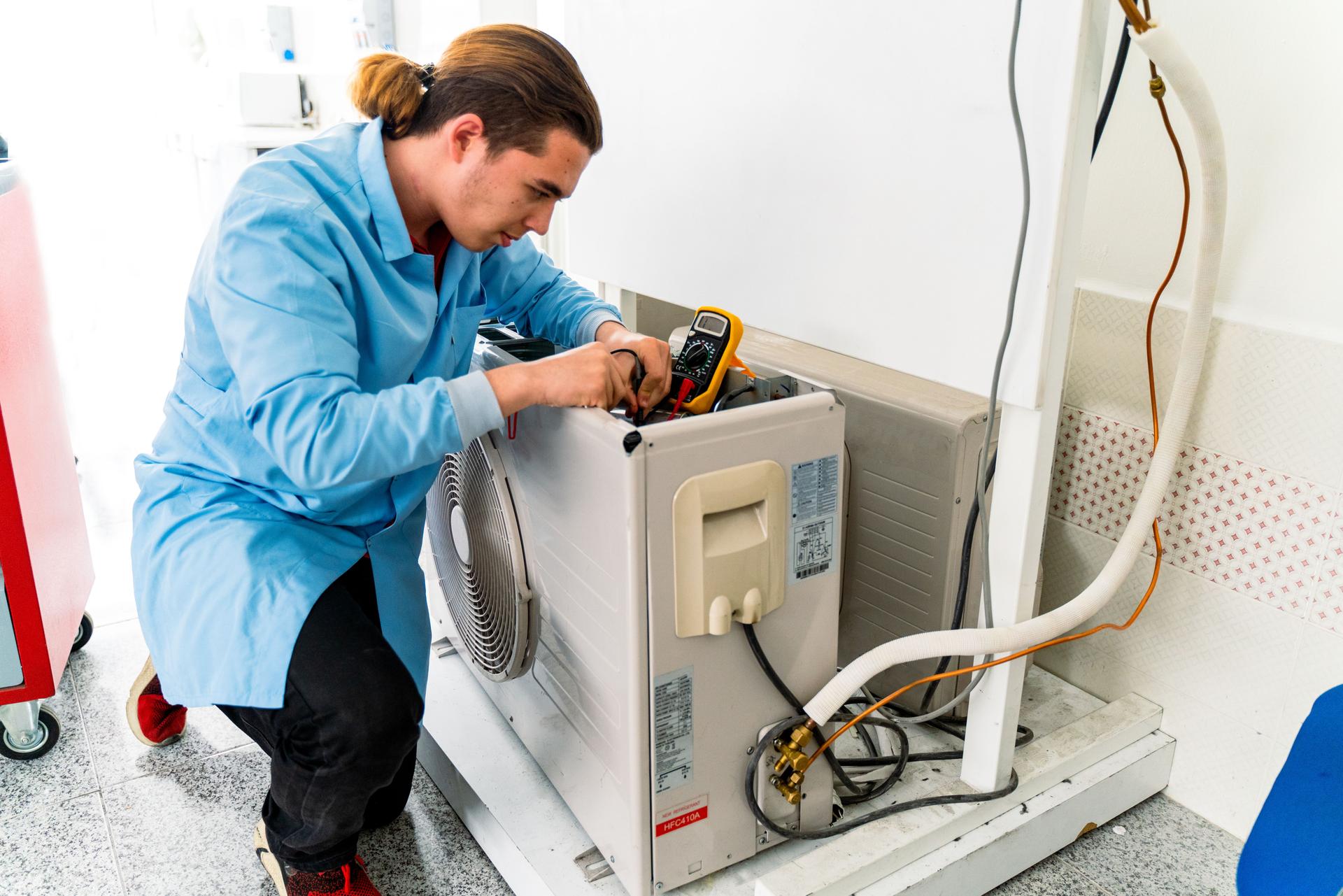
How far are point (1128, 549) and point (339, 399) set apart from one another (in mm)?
1049

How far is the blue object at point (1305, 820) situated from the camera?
3.51 feet

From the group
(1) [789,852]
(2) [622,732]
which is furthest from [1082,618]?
(2) [622,732]

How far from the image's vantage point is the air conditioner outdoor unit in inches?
46.4

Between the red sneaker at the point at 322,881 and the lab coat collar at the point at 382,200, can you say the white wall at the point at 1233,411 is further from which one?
the red sneaker at the point at 322,881

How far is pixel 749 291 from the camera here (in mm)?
1627

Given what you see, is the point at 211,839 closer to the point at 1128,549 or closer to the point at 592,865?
the point at 592,865

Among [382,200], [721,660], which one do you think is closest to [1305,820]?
[721,660]

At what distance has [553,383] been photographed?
48.1 inches

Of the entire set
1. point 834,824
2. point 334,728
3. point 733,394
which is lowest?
point 834,824

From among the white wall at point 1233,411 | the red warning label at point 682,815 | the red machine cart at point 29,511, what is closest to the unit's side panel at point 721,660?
the red warning label at point 682,815

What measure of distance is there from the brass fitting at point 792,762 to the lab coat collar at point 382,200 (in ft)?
2.65

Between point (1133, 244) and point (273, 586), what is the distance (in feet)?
4.49

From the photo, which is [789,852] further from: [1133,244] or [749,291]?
[1133,244]

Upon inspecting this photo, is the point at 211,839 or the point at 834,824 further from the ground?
the point at 834,824
